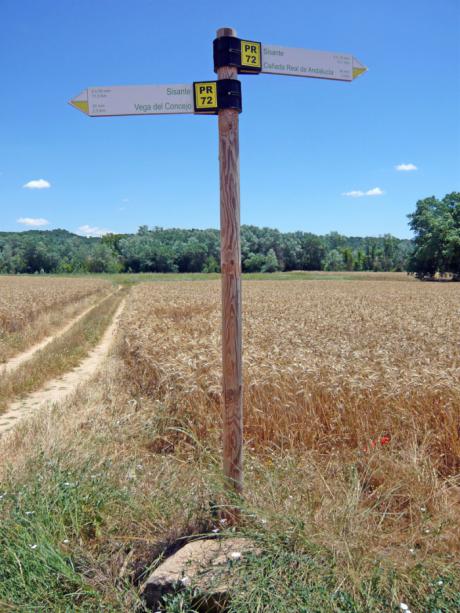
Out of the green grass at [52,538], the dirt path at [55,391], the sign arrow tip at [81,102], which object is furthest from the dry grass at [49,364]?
the sign arrow tip at [81,102]

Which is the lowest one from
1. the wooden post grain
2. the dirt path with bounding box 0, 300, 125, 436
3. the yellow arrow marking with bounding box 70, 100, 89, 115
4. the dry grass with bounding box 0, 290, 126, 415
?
the dirt path with bounding box 0, 300, 125, 436

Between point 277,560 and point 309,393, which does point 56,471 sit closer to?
point 277,560

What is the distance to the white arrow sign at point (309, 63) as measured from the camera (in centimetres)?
317

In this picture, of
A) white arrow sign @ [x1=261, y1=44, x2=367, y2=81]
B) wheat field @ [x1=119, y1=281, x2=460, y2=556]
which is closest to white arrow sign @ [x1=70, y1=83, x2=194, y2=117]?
white arrow sign @ [x1=261, y1=44, x2=367, y2=81]

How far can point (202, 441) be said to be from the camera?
207 inches

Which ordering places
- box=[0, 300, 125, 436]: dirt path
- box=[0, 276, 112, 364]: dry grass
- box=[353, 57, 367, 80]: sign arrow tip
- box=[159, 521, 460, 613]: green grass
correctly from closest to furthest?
box=[159, 521, 460, 613]: green grass → box=[353, 57, 367, 80]: sign arrow tip → box=[0, 300, 125, 436]: dirt path → box=[0, 276, 112, 364]: dry grass

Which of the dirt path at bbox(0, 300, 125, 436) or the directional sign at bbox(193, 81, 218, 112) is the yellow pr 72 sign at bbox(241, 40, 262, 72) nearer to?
the directional sign at bbox(193, 81, 218, 112)

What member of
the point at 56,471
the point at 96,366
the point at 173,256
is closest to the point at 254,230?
the point at 173,256

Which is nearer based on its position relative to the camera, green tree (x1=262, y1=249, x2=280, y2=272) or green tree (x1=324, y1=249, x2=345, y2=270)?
green tree (x1=262, y1=249, x2=280, y2=272)

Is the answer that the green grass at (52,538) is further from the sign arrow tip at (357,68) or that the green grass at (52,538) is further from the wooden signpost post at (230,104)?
the sign arrow tip at (357,68)

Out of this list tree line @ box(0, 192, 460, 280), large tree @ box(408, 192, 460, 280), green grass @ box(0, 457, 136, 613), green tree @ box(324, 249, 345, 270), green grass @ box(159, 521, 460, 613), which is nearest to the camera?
green grass @ box(159, 521, 460, 613)

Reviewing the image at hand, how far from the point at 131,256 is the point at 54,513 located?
348 feet

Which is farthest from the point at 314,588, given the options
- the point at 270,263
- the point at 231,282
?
the point at 270,263

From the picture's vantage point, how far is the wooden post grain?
3189 mm
